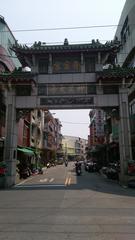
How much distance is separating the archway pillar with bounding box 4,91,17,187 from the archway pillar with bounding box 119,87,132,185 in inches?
334

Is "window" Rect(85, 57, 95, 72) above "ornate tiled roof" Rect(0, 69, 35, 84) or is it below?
above

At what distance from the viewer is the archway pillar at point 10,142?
19.8 meters

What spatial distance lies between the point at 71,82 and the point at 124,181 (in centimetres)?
891

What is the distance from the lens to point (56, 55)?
22.2 m

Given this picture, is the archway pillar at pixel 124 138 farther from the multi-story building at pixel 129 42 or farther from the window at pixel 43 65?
the window at pixel 43 65

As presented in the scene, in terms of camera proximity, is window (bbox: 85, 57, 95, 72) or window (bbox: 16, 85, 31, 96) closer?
window (bbox: 16, 85, 31, 96)

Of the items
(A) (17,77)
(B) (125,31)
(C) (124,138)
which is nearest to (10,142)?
(A) (17,77)

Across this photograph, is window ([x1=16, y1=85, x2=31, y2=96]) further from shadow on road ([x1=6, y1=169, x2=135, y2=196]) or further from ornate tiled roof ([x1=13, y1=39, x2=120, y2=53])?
shadow on road ([x1=6, y1=169, x2=135, y2=196])

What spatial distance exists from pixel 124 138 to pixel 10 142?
29.5ft

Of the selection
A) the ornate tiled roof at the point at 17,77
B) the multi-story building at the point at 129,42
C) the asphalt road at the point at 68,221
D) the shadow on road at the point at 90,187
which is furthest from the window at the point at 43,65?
the asphalt road at the point at 68,221

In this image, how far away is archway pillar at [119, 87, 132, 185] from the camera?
19667mm

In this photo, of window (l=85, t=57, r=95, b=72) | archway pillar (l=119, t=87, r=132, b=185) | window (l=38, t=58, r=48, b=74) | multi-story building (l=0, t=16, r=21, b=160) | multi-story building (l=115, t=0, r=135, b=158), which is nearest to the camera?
archway pillar (l=119, t=87, r=132, b=185)

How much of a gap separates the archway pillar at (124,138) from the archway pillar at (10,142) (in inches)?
334

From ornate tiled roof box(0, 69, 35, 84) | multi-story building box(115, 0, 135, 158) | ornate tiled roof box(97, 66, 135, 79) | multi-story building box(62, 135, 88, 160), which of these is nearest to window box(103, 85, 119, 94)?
ornate tiled roof box(97, 66, 135, 79)
